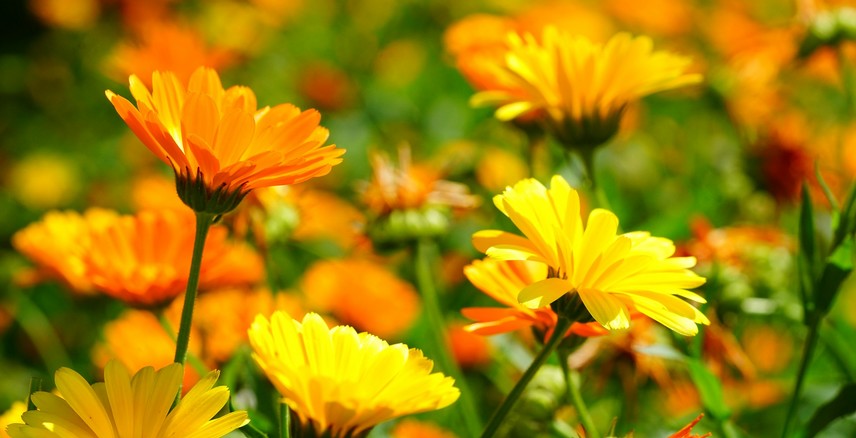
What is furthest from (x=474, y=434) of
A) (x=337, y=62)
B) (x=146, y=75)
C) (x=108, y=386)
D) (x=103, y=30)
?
(x=103, y=30)

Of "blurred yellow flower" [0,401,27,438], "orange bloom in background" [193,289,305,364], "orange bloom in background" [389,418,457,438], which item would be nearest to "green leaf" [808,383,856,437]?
"orange bloom in background" [389,418,457,438]

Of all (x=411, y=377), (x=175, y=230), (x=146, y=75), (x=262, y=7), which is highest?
(x=262, y=7)

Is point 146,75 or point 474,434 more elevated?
point 146,75

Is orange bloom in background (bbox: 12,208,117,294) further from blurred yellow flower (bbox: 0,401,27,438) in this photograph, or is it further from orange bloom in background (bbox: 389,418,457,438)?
orange bloom in background (bbox: 389,418,457,438)

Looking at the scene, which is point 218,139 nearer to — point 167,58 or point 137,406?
point 137,406

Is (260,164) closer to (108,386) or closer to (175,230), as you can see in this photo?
(108,386)

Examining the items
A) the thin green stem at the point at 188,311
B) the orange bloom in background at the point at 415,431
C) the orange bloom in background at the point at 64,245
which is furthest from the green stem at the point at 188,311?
the orange bloom in background at the point at 415,431
